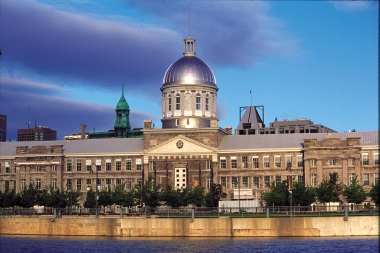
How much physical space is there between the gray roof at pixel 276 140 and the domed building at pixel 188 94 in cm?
548

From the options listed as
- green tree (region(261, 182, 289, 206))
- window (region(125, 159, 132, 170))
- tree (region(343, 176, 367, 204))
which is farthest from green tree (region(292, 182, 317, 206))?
window (region(125, 159, 132, 170))

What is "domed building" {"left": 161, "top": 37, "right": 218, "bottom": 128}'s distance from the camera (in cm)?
12075

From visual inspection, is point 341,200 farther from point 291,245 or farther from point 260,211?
point 291,245

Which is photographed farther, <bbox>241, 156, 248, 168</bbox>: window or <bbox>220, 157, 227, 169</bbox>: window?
<bbox>220, 157, 227, 169</bbox>: window

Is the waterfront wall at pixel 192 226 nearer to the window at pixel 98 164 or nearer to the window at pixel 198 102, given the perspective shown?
the window at pixel 98 164

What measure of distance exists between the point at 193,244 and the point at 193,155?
1658 inches

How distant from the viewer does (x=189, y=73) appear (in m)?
121

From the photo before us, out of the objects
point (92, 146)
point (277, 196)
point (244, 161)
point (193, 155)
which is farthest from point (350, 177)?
point (92, 146)

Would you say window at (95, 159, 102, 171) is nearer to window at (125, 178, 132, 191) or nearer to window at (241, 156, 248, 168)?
window at (125, 178, 132, 191)

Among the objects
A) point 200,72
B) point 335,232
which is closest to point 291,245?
point 335,232

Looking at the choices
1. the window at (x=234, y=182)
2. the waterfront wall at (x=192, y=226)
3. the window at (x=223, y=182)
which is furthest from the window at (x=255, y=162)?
the waterfront wall at (x=192, y=226)

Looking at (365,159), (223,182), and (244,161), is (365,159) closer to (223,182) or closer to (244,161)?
(244,161)

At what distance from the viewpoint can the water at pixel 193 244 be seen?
223 ft

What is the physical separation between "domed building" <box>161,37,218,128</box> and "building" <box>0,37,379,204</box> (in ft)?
0.50
